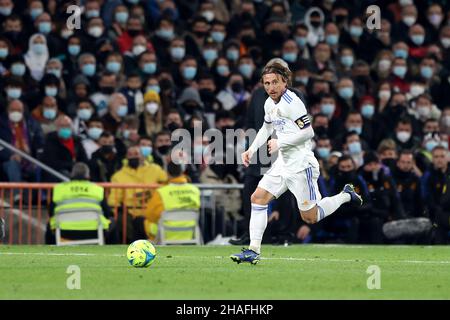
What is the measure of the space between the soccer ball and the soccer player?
955mm

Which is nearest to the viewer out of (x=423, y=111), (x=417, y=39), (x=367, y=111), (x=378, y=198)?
(x=378, y=198)

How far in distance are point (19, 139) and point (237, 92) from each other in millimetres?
4349

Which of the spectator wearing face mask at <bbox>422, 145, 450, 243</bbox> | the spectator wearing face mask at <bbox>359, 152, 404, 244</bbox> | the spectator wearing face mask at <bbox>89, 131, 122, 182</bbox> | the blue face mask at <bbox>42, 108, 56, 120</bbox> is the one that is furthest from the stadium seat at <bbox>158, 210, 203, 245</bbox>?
the spectator wearing face mask at <bbox>422, 145, 450, 243</bbox>

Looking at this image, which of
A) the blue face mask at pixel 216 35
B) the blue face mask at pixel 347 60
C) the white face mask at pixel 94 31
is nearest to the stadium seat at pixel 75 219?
the white face mask at pixel 94 31

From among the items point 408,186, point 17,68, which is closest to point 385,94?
point 408,186

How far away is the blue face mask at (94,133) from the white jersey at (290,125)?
7498 mm

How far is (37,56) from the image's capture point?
21094 millimetres

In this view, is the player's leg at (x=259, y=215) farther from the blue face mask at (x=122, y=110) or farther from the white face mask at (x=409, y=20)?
the white face mask at (x=409, y=20)

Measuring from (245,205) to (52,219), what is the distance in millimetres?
2674

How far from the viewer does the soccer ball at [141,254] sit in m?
12.2

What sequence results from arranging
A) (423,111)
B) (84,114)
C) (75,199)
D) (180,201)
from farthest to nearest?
(423,111), (84,114), (180,201), (75,199)

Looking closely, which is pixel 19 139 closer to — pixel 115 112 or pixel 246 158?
pixel 115 112

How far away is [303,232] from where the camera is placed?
1900 cm

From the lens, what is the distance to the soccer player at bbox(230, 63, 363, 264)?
1269 centimetres
